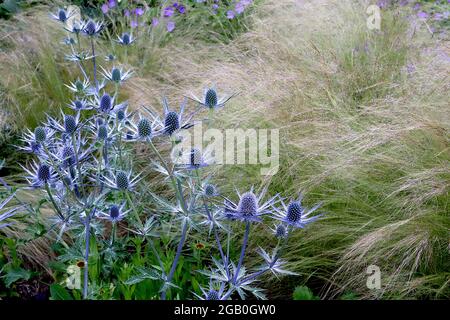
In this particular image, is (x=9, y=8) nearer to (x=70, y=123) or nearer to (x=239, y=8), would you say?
(x=239, y=8)

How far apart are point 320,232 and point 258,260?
0.30m

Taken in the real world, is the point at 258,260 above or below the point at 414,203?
below

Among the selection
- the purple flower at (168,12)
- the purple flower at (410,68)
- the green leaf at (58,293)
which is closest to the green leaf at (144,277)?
the green leaf at (58,293)

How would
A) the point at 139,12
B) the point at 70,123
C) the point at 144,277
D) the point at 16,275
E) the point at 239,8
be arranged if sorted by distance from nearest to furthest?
the point at 144,277, the point at 70,123, the point at 16,275, the point at 139,12, the point at 239,8

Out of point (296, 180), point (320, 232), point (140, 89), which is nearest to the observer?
point (320, 232)

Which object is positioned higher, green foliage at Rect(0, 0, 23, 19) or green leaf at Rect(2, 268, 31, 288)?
green foliage at Rect(0, 0, 23, 19)

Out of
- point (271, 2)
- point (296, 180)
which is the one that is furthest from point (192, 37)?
point (296, 180)

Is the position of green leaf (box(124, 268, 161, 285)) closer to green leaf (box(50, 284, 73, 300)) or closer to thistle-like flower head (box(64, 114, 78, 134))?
green leaf (box(50, 284, 73, 300))

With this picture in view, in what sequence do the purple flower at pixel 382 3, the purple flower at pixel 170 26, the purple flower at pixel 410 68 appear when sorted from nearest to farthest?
the purple flower at pixel 410 68 < the purple flower at pixel 382 3 < the purple flower at pixel 170 26

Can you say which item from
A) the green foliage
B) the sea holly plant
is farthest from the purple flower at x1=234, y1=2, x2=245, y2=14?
the sea holly plant

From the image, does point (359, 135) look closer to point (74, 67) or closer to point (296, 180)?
point (296, 180)

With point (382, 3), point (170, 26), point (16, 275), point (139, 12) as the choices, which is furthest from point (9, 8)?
point (16, 275)

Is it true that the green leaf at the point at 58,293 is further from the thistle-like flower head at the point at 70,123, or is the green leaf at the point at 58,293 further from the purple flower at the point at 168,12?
the purple flower at the point at 168,12
